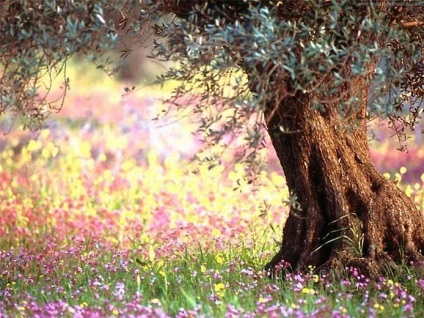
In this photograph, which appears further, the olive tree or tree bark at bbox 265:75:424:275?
tree bark at bbox 265:75:424:275

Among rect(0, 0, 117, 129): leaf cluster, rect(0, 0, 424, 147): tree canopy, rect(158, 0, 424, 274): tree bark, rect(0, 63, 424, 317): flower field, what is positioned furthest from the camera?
rect(158, 0, 424, 274): tree bark

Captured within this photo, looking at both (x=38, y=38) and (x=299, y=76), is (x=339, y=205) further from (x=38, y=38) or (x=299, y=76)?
(x=38, y=38)

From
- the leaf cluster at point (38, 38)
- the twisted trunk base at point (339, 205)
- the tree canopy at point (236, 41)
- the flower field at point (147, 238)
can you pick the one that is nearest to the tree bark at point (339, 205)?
the twisted trunk base at point (339, 205)

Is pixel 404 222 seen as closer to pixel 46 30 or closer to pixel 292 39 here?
pixel 292 39

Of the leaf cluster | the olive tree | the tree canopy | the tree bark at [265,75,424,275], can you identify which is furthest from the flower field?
the leaf cluster

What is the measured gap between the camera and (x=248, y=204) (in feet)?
37.2

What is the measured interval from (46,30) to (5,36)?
1.07 feet

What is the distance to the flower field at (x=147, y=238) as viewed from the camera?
19.7 feet

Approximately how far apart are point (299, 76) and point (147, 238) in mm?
4496

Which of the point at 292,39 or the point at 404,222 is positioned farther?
the point at 404,222

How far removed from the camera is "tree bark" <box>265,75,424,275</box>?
677cm

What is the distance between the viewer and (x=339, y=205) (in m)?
6.80

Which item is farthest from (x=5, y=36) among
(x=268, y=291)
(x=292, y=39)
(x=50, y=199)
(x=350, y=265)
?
(x=50, y=199)

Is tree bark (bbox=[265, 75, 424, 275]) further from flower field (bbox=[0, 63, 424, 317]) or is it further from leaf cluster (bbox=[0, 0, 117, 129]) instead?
leaf cluster (bbox=[0, 0, 117, 129])
